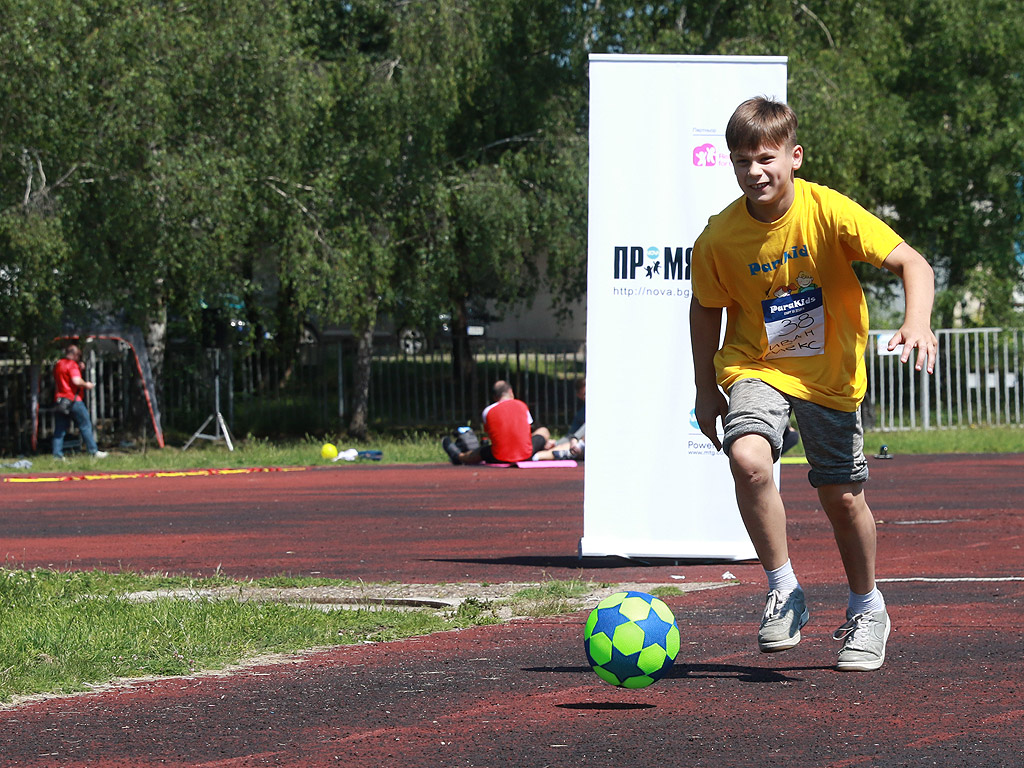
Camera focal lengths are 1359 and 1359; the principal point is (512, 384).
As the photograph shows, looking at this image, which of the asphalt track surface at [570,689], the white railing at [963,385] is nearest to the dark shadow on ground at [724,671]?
the asphalt track surface at [570,689]

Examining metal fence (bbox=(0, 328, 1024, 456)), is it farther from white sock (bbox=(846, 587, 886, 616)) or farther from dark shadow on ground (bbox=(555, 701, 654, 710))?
dark shadow on ground (bbox=(555, 701, 654, 710))

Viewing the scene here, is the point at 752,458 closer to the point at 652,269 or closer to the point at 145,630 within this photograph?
the point at 145,630

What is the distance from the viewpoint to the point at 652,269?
27.5 feet

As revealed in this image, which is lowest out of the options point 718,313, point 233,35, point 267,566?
point 267,566

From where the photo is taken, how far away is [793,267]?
5.01 metres

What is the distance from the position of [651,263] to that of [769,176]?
3.43 metres

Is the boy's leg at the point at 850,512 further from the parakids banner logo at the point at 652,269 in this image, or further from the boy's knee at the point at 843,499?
the parakids banner logo at the point at 652,269

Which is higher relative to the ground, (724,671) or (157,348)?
(157,348)

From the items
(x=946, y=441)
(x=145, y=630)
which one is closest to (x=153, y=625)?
(x=145, y=630)

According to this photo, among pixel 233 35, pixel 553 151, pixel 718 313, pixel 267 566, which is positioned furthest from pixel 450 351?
pixel 718 313

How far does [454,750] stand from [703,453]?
485 centimetres

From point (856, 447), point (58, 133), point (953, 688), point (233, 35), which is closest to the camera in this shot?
point (953, 688)

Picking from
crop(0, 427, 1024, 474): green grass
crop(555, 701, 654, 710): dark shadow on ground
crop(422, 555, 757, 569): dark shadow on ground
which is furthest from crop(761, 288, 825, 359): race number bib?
crop(0, 427, 1024, 474): green grass

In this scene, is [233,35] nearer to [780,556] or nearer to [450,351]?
[450,351]
